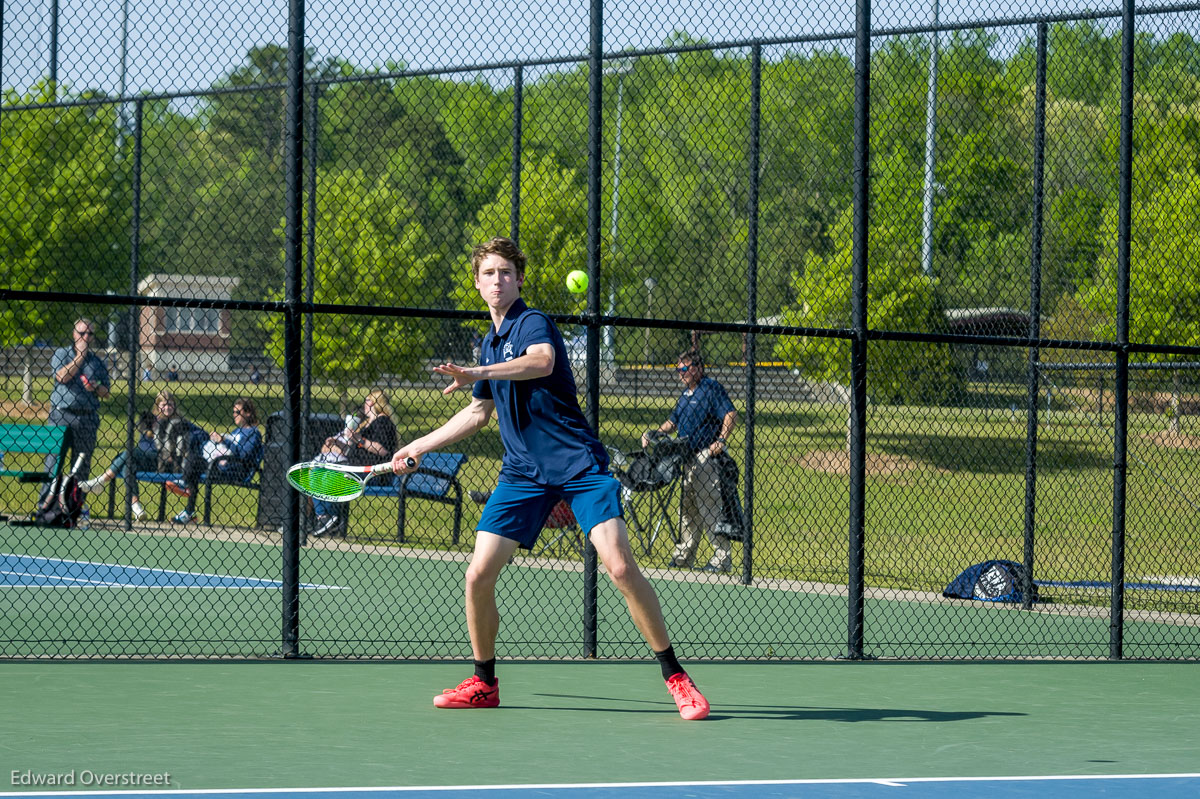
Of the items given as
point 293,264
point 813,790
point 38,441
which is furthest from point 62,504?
point 813,790

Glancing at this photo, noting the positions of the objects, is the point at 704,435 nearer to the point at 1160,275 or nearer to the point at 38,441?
the point at 38,441

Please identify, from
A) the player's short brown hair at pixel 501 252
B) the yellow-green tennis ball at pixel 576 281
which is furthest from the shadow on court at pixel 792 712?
the yellow-green tennis ball at pixel 576 281

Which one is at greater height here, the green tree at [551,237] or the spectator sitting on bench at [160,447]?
the green tree at [551,237]

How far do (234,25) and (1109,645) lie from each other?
5368 millimetres

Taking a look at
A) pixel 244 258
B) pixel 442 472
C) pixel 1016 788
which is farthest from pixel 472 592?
pixel 244 258

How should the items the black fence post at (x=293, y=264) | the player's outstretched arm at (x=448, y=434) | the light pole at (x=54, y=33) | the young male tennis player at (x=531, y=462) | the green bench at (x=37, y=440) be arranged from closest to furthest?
1. the player's outstretched arm at (x=448, y=434)
2. the young male tennis player at (x=531, y=462)
3. the black fence post at (x=293, y=264)
4. the light pole at (x=54, y=33)
5. the green bench at (x=37, y=440)

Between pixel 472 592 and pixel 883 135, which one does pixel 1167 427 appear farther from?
pixel 472 592

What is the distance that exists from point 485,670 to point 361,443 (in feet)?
17.6

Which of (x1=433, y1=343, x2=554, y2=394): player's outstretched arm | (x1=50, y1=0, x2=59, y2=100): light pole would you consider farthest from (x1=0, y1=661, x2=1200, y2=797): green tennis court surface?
(x1=50, y1=0, x2=59, y2=100): light pole

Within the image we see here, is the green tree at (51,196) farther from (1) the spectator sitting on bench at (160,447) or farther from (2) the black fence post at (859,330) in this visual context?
(2) the black fence post at (859,330)

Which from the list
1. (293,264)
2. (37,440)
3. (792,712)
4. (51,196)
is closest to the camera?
(792,712)

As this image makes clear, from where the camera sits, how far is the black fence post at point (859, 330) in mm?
7855

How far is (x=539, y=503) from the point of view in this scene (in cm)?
612

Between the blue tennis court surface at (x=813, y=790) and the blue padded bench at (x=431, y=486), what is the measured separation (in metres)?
6.80
